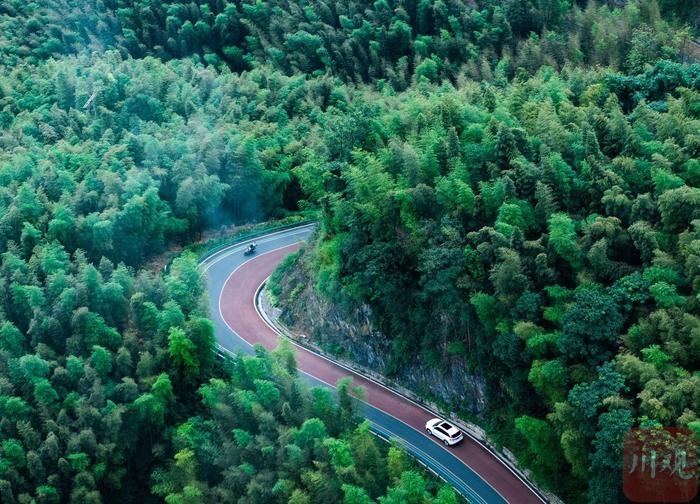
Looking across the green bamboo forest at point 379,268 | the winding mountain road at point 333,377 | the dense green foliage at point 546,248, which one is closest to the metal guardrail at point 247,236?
the winding mountain road at point 333,377

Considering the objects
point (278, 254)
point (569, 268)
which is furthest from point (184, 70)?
point (569, 268)

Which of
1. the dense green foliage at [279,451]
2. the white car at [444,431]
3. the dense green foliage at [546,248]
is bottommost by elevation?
the white car at [444,431]

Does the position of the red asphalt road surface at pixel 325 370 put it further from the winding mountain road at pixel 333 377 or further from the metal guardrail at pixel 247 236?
the metal guardrail at pixel 247 236

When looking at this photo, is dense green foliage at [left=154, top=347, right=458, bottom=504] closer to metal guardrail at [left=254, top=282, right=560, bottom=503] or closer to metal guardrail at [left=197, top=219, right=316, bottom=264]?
metal guardrail at [left=254, top=282, right=560, bottom=503]

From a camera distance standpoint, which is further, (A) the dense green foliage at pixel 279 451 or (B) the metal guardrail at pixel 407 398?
(B) the metal guardrail at pixel 407 398

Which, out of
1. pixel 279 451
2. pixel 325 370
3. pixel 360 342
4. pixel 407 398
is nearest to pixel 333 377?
pixel 325 370

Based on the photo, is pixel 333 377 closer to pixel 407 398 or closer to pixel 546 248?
pixel 407 398
